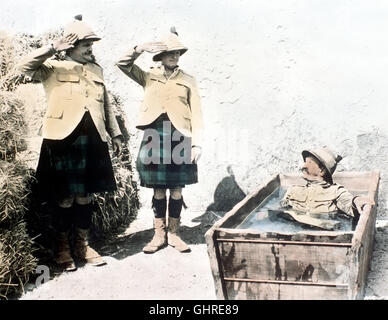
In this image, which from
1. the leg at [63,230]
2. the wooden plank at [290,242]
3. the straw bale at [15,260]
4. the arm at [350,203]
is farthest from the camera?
the leg at [63,230]

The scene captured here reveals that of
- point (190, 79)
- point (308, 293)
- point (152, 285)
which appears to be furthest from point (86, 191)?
point (308, 293)

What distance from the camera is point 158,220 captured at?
4.95 metres

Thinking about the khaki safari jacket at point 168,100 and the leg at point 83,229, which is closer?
the leg at point 83,229

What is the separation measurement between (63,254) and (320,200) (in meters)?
2.17

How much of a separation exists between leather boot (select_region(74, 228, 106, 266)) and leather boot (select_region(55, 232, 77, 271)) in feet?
0.44

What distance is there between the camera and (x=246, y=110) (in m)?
6.06

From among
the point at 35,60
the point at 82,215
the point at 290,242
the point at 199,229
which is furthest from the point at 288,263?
the point at 35,60

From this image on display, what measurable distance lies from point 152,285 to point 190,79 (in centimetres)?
186

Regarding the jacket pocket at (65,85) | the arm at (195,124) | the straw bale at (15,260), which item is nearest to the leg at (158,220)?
→ the arm at (195,124)

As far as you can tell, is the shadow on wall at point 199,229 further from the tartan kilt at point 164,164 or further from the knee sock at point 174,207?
the tartan kilt at point 164,164

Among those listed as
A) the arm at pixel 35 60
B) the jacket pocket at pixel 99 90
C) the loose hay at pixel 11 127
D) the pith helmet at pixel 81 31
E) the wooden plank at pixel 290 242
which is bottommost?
the wooden plank at pixel 290 242

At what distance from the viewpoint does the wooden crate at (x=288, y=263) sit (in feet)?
10.8

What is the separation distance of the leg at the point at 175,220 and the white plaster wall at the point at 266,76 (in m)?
1.23
